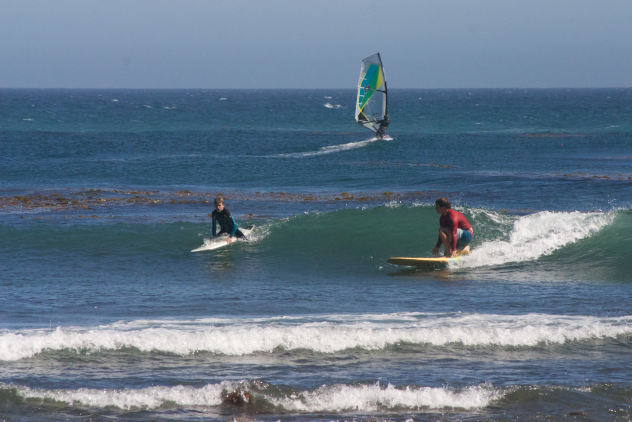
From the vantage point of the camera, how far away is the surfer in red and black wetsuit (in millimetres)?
11398

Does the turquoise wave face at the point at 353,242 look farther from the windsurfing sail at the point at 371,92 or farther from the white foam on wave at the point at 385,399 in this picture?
the windsurfing sail at the point at 371,92

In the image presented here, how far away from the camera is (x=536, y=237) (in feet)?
48.3

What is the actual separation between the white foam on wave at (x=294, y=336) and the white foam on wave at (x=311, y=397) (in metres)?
1.32

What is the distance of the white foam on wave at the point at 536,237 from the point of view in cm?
1325

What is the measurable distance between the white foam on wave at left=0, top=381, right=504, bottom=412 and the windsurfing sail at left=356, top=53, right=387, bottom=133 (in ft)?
116

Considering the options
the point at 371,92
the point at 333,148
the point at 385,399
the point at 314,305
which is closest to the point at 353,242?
the point at 314,305

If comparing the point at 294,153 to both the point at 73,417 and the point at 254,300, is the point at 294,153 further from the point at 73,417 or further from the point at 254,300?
the point at 73,417

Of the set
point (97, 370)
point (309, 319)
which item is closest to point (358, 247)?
point (309, 319)

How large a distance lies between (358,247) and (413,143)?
35.0 meters

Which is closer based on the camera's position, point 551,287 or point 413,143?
point 551,287

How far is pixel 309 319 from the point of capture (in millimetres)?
9156

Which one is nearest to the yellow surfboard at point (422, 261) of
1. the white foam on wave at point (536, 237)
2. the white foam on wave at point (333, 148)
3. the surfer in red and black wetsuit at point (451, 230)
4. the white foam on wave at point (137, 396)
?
the surfer in red and black wetsuit at point (451, 230)

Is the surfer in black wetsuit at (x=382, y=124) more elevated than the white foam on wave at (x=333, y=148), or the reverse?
the surfer in black wetsuit at (x=382, y=124)

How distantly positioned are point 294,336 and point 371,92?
3563 centimetres
